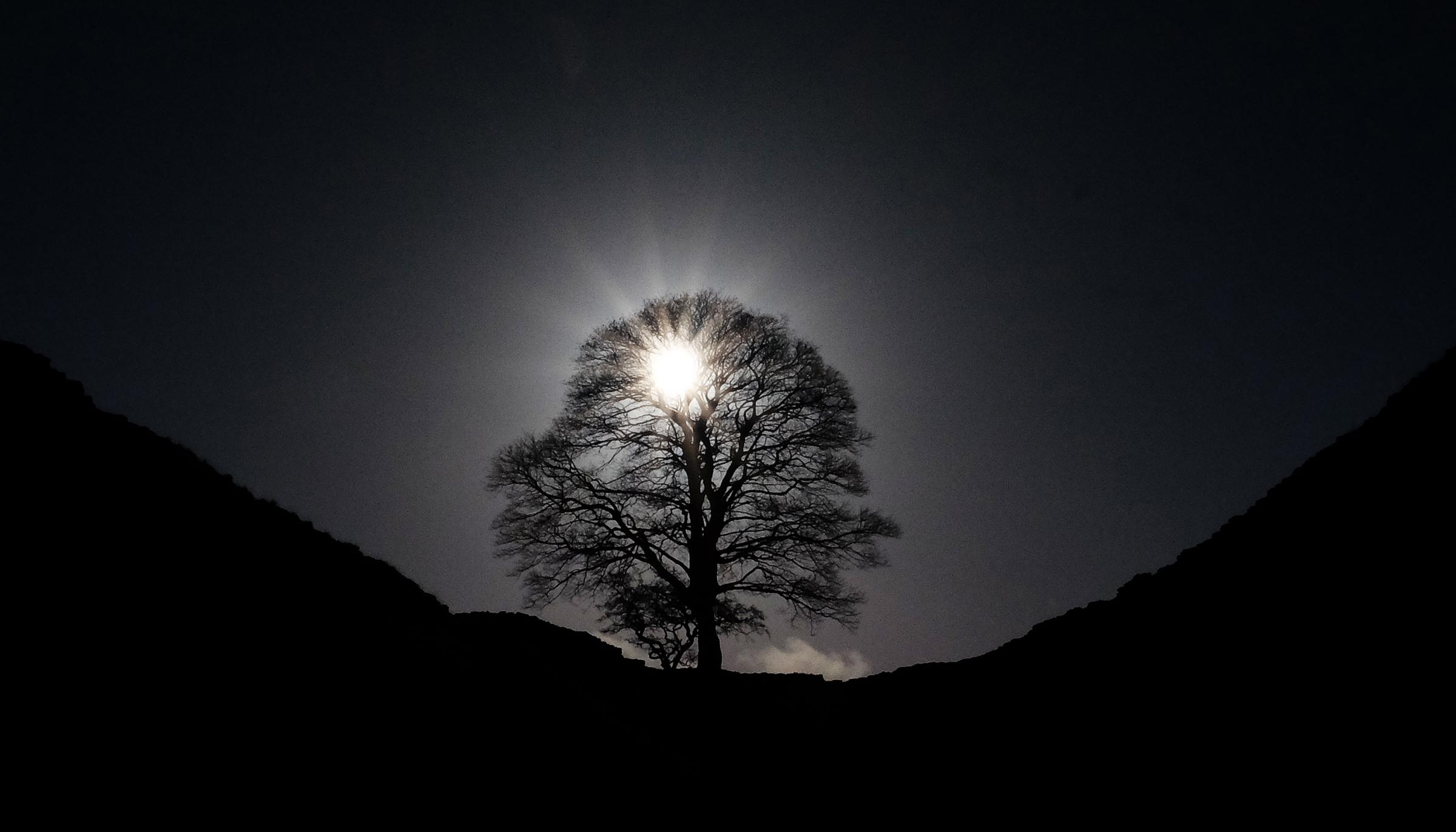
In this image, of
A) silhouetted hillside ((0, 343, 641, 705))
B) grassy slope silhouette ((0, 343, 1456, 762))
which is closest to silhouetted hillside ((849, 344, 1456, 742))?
grassy slope silhouette ((0, 343, 1456, 762))

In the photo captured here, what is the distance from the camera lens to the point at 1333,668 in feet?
12.4

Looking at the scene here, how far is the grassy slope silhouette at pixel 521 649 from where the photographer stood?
3562 mm

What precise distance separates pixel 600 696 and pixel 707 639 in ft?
12.6

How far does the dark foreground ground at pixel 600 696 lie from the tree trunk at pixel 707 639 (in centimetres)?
360

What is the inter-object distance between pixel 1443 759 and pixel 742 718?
655 cm

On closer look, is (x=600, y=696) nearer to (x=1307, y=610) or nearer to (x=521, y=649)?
(x=521, y=649)

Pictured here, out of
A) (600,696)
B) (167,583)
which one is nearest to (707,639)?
(600,696)

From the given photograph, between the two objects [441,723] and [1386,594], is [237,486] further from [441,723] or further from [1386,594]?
[1386,594]

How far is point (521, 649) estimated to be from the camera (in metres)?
6.86

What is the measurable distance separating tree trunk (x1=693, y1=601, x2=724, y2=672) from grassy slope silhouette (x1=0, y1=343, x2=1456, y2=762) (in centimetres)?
447

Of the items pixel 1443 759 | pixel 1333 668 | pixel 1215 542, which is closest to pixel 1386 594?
pixel 1333 668

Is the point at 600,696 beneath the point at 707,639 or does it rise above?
beneath

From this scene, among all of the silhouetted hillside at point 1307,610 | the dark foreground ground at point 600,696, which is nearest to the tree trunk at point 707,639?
the dark foreground ground at point 600,696

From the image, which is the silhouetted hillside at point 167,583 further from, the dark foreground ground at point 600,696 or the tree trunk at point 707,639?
the tree trunk at point 707,639
